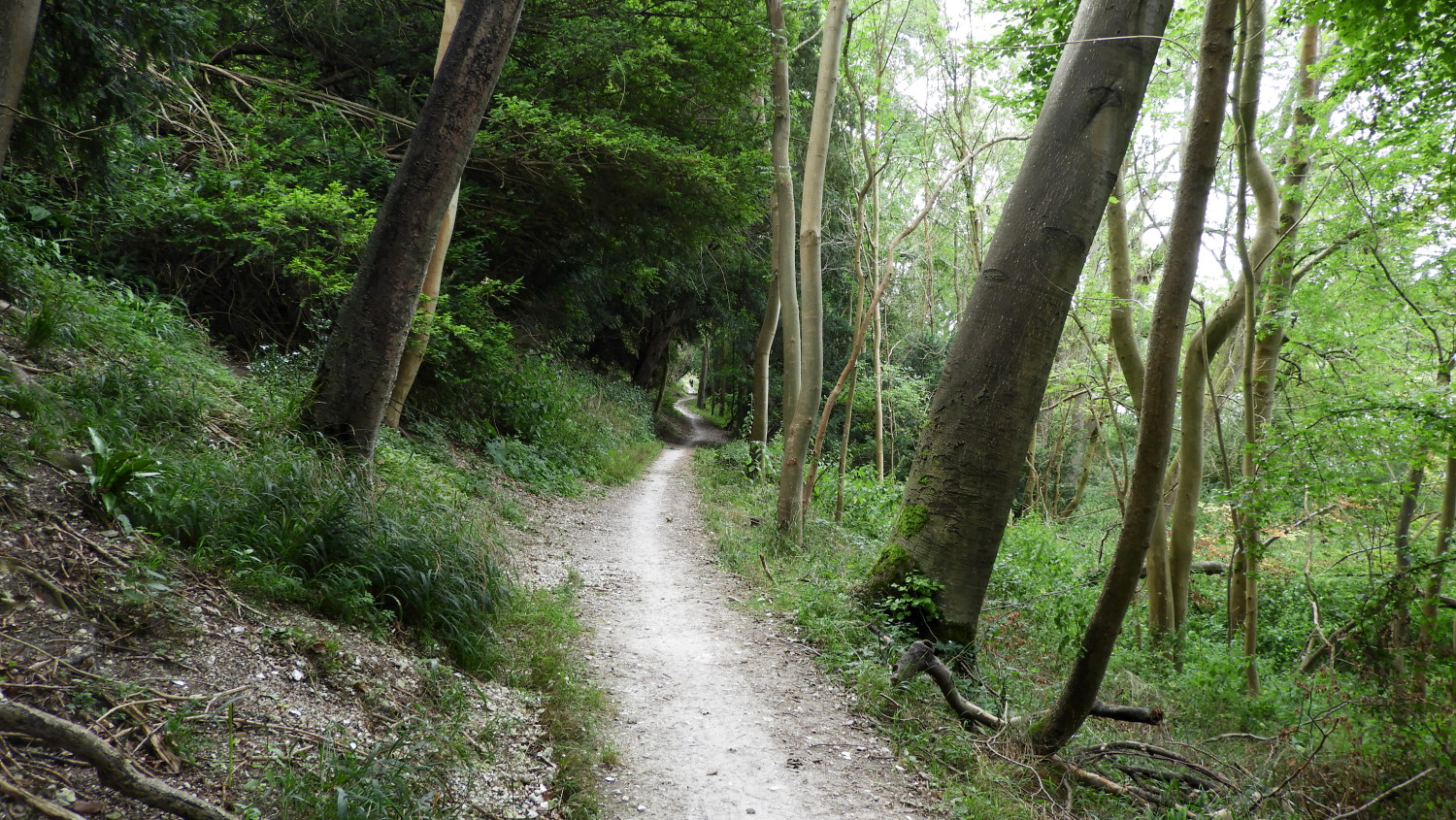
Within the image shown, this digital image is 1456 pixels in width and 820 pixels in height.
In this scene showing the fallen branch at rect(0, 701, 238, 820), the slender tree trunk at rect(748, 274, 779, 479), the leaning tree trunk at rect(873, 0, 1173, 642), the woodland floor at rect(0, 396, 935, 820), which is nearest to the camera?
the fallen branch at rect(0, 701, 238, 820)

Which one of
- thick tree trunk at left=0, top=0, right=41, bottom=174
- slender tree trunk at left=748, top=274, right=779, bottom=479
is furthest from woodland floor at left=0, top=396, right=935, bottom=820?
slender tree trunk at left=748, top=274, right=779, bottom=479

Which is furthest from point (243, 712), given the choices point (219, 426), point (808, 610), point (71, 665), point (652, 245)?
point (652, 245)

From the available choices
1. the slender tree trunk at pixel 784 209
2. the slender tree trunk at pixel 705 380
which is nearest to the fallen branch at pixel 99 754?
the slender tree trunk at pixel 784 209

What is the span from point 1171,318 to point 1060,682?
12.1ft

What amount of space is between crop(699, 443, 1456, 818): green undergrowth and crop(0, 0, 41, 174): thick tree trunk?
646 cm

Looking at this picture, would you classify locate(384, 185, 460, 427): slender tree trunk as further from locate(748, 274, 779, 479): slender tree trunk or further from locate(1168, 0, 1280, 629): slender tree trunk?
locate(1168, 0, 1280, 629): slender tree trunk

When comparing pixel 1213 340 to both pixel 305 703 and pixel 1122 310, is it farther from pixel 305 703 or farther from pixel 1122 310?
pixel 305 703

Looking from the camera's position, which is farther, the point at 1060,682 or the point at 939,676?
the point at 1060,682

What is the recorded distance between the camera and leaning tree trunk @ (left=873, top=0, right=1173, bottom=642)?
5328mm

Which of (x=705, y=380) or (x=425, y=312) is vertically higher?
(x=425, y=312)

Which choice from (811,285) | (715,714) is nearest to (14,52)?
(715,714)

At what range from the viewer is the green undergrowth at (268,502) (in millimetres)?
3508

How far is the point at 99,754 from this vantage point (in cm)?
206

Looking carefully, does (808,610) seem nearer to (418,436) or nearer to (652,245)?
(418,436)
